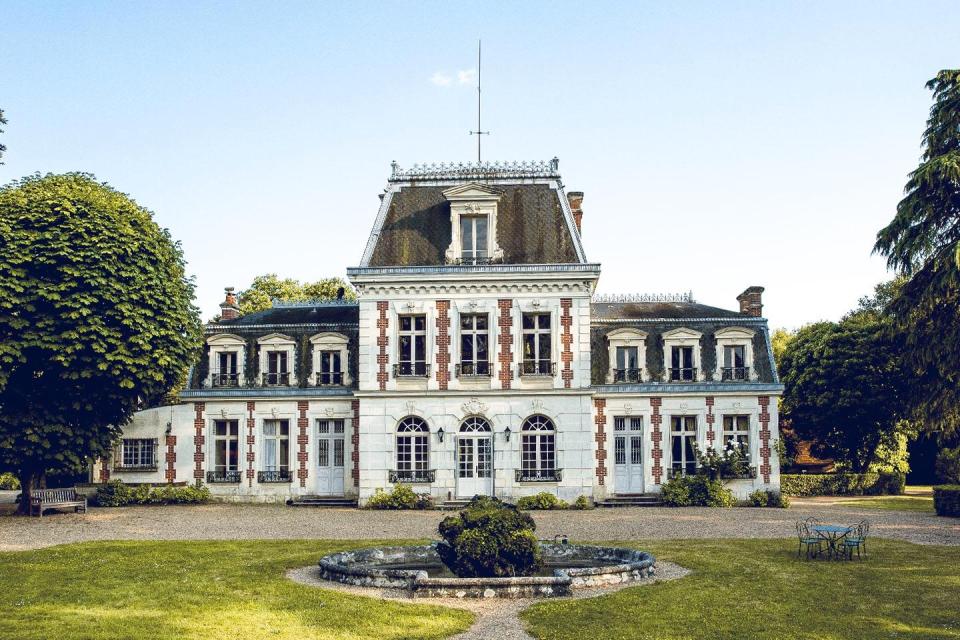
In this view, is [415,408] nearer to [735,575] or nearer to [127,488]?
[127,488]

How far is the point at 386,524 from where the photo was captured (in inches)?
992

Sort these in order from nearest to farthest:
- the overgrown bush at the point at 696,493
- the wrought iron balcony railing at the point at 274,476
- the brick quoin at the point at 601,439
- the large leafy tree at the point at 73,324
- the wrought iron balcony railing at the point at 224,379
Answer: the large leafy tree at the point at 73,324 < the overgrown bush at the point at 696,493 < the brick quoin at the point at 601,439 < the wrought iron balcony railing at the point at 274,476 < the wrought iron balcony railing at the point at 224,379

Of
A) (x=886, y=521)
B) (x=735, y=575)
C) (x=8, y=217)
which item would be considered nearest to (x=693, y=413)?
(x=886, y=521)

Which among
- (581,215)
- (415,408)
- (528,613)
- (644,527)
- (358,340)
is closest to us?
(528,613)

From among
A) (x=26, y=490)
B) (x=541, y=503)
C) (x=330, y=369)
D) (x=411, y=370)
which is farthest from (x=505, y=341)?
(x=26, y=490)

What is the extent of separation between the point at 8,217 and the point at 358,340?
38.3 feet

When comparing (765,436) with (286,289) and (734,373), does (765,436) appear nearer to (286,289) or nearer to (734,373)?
(734,373)

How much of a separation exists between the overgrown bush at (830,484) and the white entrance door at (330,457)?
17.4 meters

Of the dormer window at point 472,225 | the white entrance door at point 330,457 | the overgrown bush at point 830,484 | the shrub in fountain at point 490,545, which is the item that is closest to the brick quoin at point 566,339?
the dormer window at point 472,225

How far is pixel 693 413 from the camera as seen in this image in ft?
104

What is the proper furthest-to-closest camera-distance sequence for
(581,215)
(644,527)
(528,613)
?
1. (581,215)
2. (644,527)
3. (528,613)

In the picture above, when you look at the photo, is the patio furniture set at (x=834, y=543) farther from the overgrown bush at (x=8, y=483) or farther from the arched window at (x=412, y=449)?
the overgrown bush at (x=8, y=483)

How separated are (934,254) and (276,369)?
2142cm

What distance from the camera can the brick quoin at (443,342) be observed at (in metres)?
30.5
